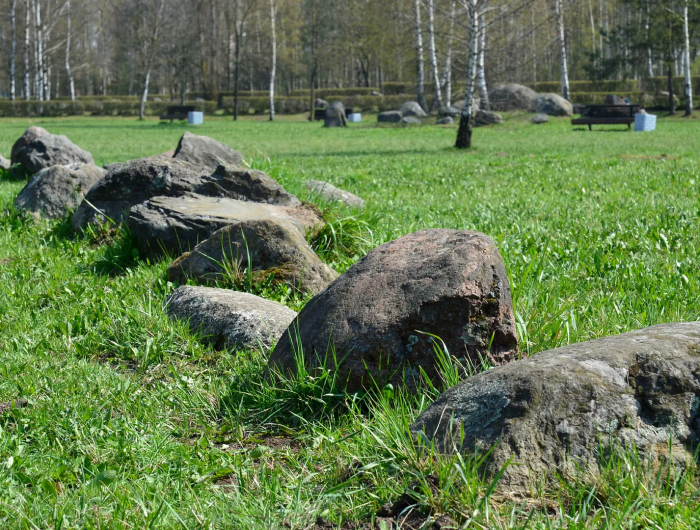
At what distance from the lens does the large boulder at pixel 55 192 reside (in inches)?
295

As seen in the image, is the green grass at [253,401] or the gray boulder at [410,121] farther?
the gray boulder at [410,121]

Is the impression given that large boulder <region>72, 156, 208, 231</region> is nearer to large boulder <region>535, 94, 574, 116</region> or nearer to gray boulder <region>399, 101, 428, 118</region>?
large boulder <region>535, 94, 574, 116</region>

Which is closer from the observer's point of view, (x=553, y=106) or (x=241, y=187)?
(x=241, y=187)

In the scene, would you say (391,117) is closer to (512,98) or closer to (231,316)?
(512,98)

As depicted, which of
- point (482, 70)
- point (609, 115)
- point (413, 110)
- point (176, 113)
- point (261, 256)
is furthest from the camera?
point (176, 113)

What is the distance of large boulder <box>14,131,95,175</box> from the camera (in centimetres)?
1132

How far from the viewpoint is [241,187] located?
6453mm

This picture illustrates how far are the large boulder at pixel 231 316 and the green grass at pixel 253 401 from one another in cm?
10

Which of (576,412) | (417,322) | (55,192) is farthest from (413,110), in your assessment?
(576,412)

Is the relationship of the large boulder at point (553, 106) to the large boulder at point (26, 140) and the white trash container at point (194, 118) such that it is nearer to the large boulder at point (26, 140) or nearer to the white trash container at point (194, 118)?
the white trash container at point (194, 118)

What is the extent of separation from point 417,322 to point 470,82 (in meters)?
15.7

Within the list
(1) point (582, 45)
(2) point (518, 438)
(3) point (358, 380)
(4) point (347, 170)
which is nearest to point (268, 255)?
(3) point (358, 380)

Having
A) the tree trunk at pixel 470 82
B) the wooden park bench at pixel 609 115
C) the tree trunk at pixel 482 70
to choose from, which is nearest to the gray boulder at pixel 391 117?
the tree trunk at pixel 482 70

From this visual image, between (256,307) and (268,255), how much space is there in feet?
→ 2.76
